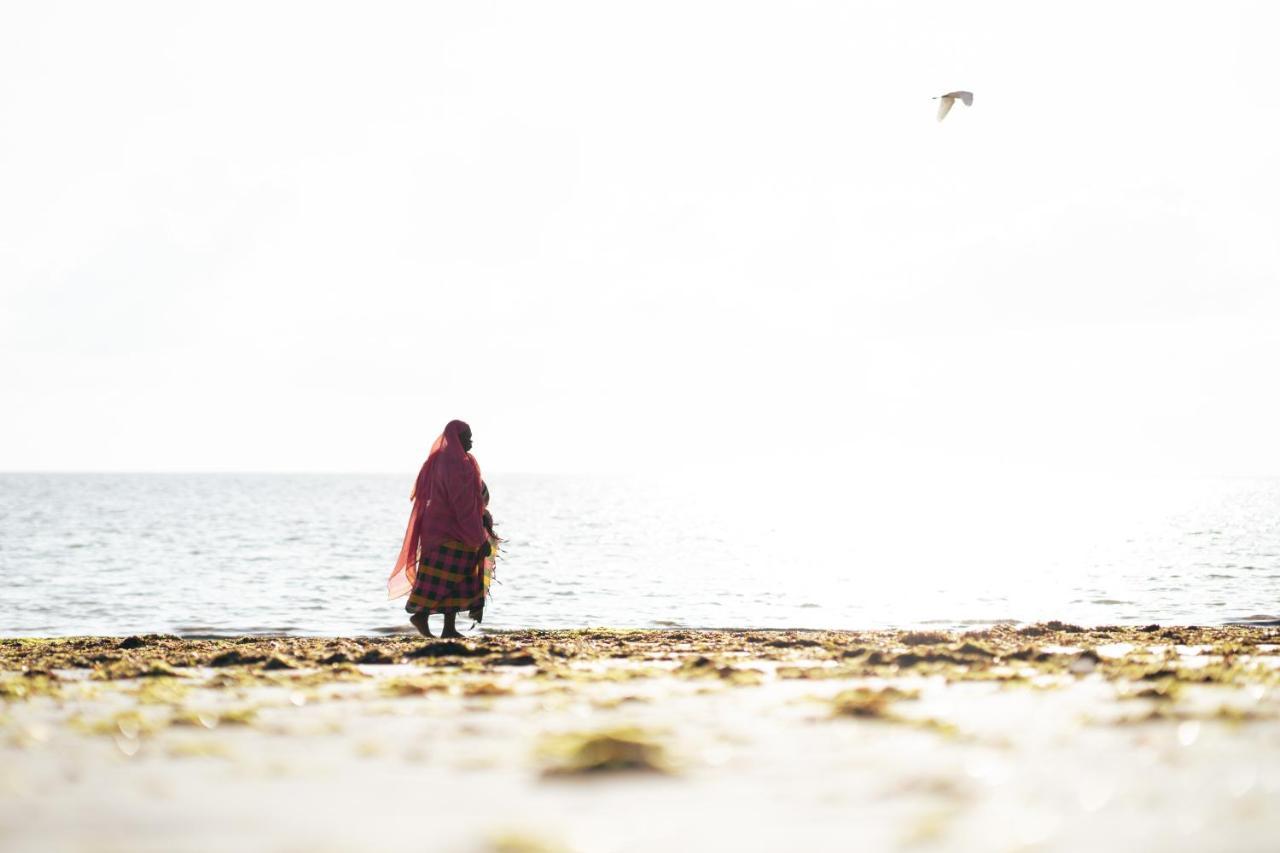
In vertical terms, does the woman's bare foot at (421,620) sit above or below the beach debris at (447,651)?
below

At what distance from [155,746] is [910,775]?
307 cm

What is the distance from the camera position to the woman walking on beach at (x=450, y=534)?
1278 cm

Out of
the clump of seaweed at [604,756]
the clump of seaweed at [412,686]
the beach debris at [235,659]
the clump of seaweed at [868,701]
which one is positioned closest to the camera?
the clump of seaweed at [604,756]

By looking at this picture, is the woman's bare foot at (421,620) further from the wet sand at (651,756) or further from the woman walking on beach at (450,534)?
the wet sand at (651,756)

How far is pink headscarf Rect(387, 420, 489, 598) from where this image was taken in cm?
1275

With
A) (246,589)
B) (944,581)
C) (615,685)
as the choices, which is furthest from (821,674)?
(944,581)

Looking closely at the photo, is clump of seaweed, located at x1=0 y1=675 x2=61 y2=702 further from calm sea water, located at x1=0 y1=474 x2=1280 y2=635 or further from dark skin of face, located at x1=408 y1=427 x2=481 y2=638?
calm sea water, located at x1=0 y1=474 x2=1280 y2=635

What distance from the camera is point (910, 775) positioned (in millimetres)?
4301

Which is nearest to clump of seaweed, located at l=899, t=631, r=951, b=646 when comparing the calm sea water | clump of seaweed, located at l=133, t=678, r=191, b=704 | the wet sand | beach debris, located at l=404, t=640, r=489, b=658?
the wet sand

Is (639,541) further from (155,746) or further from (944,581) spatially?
(155,746)

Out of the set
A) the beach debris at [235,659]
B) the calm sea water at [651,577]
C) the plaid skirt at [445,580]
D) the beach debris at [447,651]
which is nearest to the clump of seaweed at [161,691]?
the beach debris at [235,659]

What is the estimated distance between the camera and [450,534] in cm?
1286

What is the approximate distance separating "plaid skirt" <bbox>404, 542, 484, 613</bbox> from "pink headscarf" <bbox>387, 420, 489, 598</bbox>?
111 mm

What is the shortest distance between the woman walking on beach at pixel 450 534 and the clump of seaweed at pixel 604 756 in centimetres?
799
